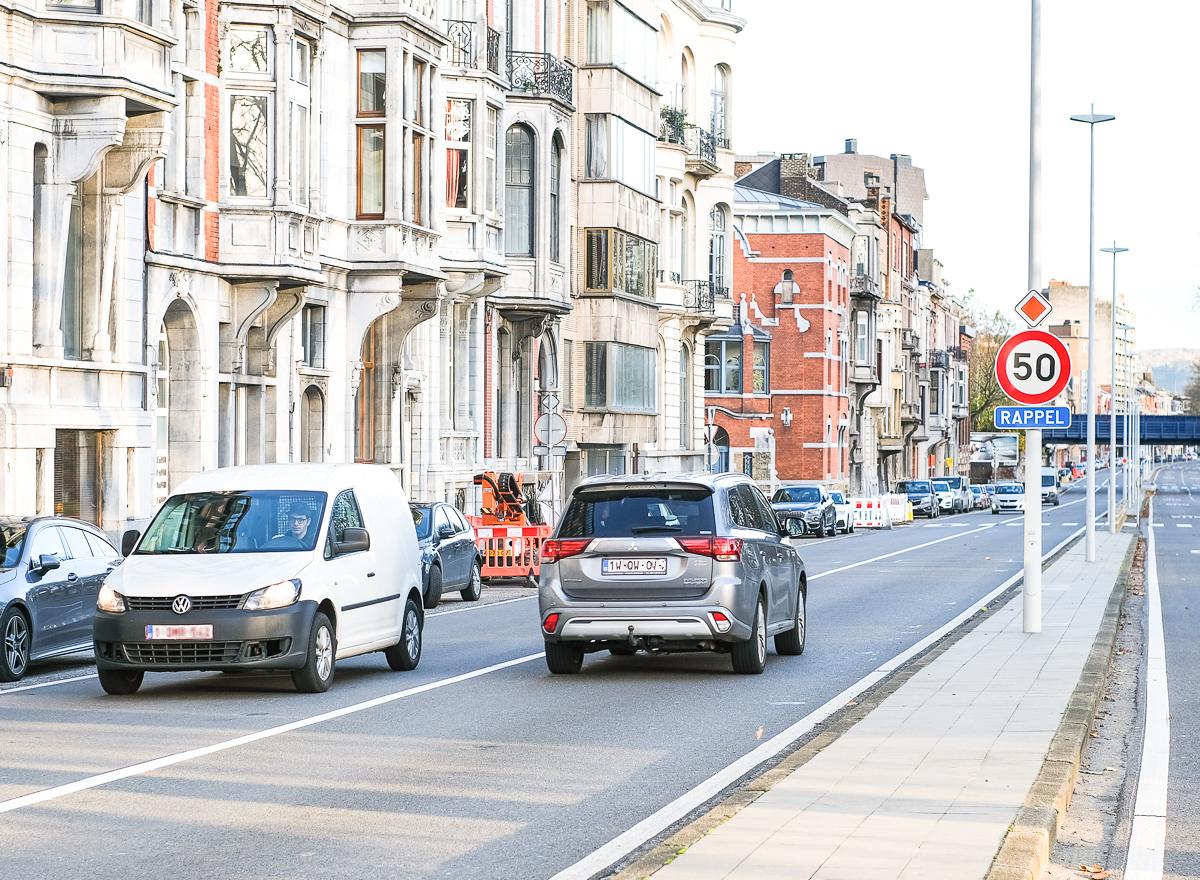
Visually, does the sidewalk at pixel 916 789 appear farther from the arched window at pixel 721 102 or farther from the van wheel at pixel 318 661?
the arched window at pixel 721 102

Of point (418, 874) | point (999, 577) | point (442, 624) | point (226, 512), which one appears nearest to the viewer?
point (418, 874)

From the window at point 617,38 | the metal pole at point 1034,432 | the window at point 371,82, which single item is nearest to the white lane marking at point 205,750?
the metal pole at point 1034,432

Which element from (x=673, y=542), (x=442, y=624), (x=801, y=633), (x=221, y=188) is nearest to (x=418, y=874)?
(x=673, y=542)

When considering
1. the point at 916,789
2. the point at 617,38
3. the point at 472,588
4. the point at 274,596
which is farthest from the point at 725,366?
the point at 916,789

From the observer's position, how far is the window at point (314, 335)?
34000mm

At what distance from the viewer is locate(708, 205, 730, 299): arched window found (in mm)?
61062

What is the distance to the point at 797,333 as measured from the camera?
84188 millimetres

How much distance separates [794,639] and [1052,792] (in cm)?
889

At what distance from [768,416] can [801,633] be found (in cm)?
6443

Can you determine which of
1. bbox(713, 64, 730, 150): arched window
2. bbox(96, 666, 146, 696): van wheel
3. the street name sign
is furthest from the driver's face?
bbox(713, 64, 730, 150): arched window

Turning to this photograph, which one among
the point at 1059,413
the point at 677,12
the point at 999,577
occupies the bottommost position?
the point at 999,577

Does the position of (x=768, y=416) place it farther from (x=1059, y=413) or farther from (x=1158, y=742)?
(x=1158, y=742)

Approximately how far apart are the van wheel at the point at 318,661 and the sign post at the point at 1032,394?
726cm

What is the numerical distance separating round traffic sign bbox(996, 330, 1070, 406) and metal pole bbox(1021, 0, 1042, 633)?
48cm
